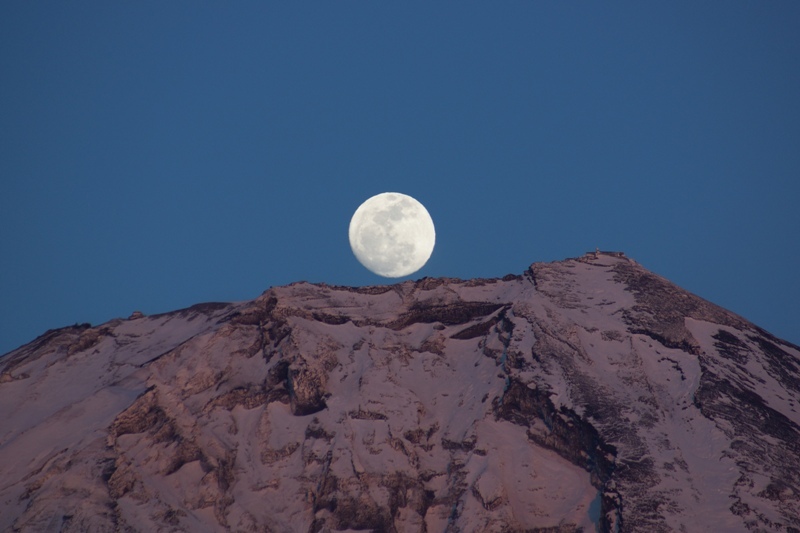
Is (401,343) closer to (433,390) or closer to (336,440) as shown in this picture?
(433,390)

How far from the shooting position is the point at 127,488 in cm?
5903

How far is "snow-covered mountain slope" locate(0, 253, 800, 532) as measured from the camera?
5759 cm

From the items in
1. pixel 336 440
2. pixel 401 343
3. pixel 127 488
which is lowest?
pixel 127 488

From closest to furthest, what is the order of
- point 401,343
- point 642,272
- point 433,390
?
point 433,390
point 401,343
point 642,272

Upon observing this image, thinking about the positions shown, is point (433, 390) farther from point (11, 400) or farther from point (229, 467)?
point (11, 400)

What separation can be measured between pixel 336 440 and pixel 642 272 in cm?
3683

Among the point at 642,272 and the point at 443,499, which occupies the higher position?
the point at 642,272

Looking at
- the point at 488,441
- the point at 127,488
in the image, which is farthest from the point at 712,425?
the point at 127,488

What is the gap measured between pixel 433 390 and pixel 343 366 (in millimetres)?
7175

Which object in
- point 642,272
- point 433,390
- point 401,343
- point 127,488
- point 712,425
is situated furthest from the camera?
point 642,272

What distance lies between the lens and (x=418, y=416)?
2645 inches

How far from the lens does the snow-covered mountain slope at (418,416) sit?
A: 57594 millimetres

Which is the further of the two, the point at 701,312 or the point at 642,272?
the point at 642,272

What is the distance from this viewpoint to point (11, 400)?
241ft
